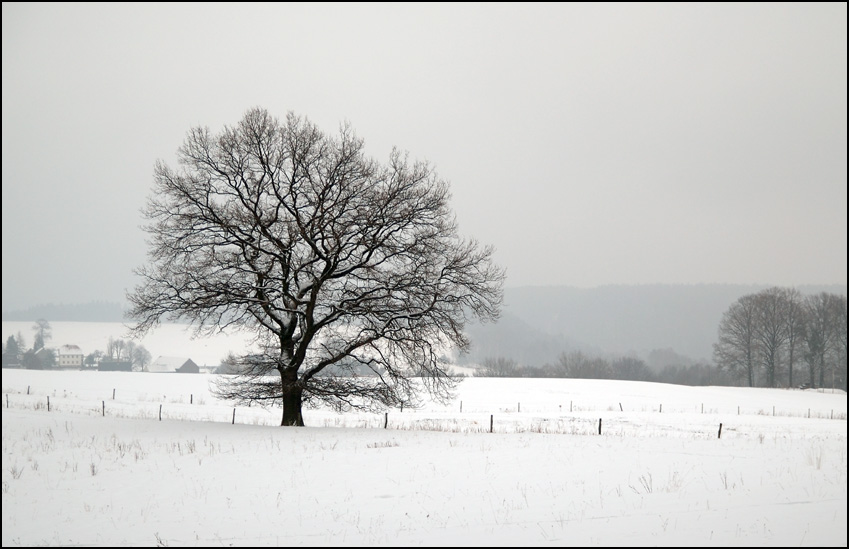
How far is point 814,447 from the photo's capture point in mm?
18656

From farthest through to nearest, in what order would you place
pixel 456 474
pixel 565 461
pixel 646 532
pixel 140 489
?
pixel 565 461, pixel 456 474, pixel 140 489, pixel 646 532

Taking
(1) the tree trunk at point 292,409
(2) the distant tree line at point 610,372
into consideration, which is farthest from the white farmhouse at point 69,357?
(1) the tree trunk at point 292,409

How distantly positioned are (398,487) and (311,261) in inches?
377

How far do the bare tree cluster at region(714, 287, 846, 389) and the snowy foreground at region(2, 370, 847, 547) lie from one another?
5802cm

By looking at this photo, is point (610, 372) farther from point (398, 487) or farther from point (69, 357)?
point (398, 487)

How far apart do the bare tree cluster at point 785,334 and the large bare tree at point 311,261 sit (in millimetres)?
66861

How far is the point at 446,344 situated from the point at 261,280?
6828 mm

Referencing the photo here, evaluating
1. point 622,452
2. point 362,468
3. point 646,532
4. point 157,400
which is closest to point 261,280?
point 362,468

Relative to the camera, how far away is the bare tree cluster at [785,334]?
7325 centimetres

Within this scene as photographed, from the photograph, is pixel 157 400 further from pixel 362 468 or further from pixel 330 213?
pixel 362 468

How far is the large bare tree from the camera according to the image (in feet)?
63.2

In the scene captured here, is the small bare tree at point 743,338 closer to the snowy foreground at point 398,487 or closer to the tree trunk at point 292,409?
the snowy foreground at point 398,487

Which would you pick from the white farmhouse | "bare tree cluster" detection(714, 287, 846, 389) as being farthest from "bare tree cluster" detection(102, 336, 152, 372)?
"bare tree cluster" detection(714, 287, 846, 389)

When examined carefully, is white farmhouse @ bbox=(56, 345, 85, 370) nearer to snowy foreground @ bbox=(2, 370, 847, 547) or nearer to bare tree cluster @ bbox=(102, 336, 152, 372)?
bare tree cluster @ bbox=(102, 336, 152, 372)
